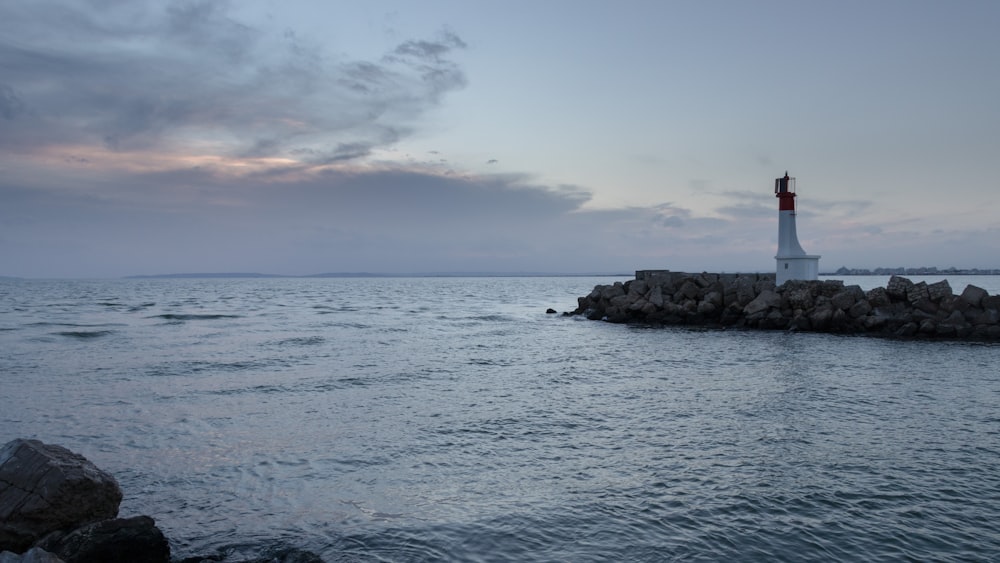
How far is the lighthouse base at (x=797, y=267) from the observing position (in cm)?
3525

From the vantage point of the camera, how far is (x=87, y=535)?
6.07 meters

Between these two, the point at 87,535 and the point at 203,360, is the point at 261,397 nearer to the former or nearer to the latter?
the point at 203,360

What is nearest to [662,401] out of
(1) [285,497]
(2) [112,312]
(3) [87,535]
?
(1) [285,497]

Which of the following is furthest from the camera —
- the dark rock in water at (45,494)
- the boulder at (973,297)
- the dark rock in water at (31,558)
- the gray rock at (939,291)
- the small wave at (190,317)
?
the small wave at (190,317)

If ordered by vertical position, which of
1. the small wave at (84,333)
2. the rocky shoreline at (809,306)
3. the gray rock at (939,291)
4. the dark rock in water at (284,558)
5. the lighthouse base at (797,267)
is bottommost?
the dark rock in water at (284,558)

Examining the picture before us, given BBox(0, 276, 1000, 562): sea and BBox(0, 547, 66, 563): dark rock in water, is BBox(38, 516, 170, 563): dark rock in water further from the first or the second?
BBox(0, 547, 66, 563): dark rock in water

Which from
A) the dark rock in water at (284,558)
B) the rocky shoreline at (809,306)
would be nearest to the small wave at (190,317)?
the rocky shoreline at (809,306)

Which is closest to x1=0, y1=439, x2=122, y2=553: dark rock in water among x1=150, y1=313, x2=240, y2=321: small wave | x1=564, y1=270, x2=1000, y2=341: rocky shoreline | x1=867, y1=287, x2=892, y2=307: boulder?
x1=564, y1=270, x2=1000, y2=341: rocky shoreline

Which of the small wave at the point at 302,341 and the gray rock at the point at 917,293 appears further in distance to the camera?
the gray rock at the point at 917,293

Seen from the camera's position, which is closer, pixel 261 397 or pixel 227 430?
pixel 227 430

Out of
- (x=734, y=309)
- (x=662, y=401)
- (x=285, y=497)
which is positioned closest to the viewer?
(x=285, y=497)

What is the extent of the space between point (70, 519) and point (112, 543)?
28.4 inches

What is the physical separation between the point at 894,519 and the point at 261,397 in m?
12.7

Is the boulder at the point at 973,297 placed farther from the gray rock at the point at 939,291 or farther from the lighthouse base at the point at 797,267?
the lighthouse base at the point at 797,267
